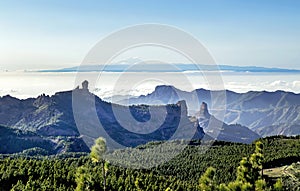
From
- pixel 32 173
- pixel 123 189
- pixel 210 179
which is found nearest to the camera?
pixel 210 179

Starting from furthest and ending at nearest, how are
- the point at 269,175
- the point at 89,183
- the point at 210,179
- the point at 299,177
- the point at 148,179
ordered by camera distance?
the point at 269,175 → the point at 148,179 → the point at 89,183 → the point at 299,177 → the point at 210,179

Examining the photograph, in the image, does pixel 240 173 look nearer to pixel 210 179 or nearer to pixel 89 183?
pixel 210 179

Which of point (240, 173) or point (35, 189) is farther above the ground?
point (240, 173)

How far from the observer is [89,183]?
112m

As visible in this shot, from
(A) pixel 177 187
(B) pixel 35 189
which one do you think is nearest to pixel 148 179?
(A) pixel 177 187

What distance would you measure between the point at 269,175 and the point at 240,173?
138 metres

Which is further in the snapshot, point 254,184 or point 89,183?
point 89,183

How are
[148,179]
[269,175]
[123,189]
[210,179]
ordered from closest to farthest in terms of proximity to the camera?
[210,179] → [123,189] → [148,179] → [269,175]

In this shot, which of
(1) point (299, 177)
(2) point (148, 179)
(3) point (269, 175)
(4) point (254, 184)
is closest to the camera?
(4) point (254, 184)

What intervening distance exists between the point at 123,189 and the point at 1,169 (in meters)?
51.2

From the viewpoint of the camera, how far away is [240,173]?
6838 cm

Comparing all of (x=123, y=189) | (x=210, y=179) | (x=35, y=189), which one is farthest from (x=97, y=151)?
(x=123, y=189)

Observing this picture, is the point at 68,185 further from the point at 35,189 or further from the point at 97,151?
the point at 97,151

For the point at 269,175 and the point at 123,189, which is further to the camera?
the point at 269,175
